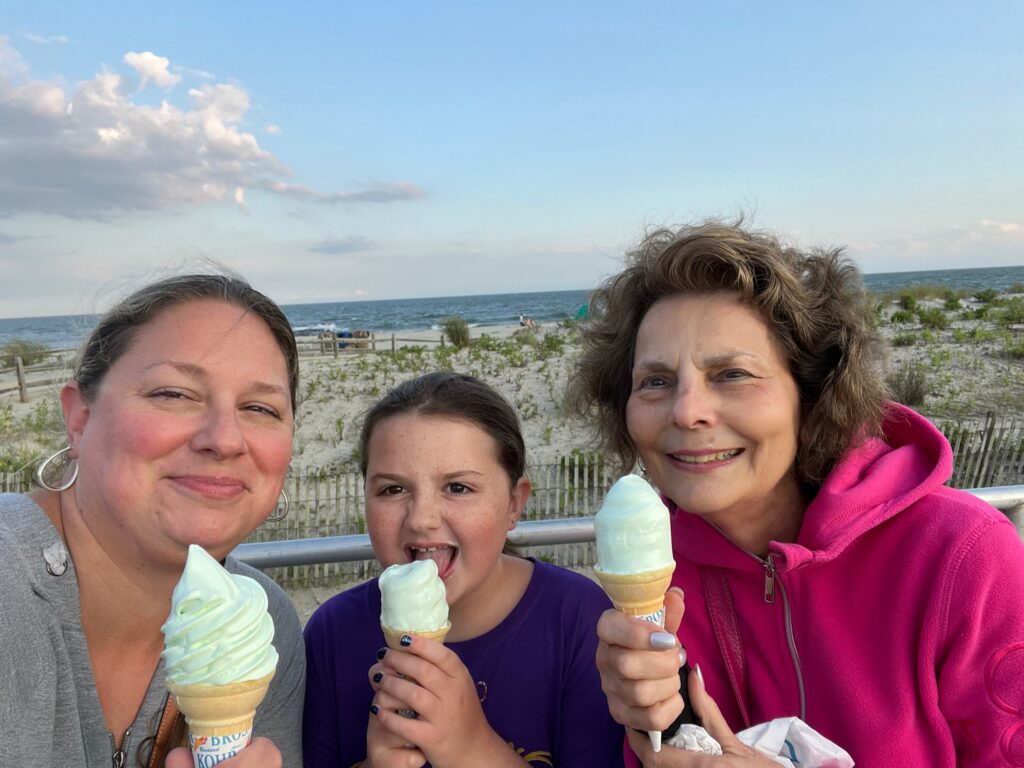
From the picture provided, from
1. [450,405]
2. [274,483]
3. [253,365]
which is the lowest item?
[274,483]

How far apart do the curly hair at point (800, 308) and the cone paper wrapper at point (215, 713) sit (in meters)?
1.94

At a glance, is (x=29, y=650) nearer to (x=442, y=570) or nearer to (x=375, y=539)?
(x=375, y=539)

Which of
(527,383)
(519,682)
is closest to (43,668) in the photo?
(519,682)

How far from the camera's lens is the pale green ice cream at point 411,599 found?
2025mm

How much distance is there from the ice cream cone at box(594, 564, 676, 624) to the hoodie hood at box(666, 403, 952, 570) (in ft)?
2.10

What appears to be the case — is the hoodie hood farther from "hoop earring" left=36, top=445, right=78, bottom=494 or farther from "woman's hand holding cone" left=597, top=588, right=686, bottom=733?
"hoop earring" left=36, top=445, right=78, bottom=494

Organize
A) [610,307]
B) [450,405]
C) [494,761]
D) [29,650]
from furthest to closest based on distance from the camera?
[610,307] < [450,405] < [494,761] < [29,650]

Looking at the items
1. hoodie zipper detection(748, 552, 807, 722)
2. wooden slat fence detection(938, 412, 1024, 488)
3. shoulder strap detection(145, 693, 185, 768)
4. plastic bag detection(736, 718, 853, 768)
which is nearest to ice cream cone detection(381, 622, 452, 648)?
shoulder strap detection(145, 693, 185, 768)

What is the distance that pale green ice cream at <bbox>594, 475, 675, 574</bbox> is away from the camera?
1.96 m

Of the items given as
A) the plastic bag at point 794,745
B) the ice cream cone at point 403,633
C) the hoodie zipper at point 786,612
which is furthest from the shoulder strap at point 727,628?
the ice cream cone at point 403,633

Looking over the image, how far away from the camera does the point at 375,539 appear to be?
248 centimetres

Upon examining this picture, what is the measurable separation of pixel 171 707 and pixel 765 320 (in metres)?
2.47

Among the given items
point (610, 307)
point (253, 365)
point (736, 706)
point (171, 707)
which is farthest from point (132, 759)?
point (610, 307)

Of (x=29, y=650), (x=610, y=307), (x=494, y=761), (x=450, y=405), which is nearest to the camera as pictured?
(x=29, y=650)
